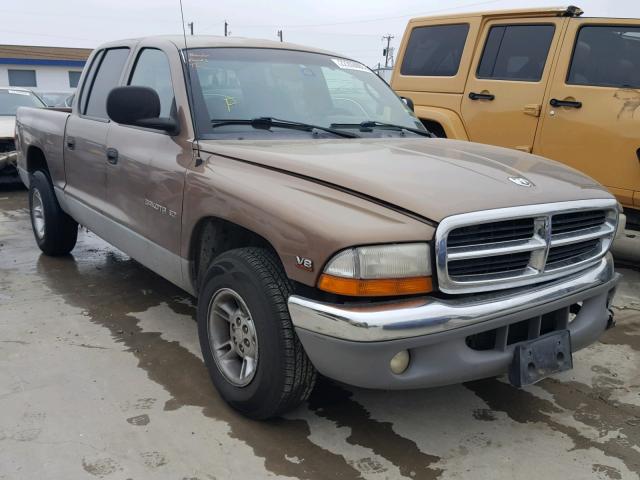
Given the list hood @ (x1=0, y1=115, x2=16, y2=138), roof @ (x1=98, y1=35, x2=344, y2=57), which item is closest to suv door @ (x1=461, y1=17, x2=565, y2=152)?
roof @ (x1=98, y1=35, x2=344, y2=57)

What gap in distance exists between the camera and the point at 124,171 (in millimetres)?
3803

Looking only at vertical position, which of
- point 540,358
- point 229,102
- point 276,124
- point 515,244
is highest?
point 229,102

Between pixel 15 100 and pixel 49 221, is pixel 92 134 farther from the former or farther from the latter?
pixel 15 100

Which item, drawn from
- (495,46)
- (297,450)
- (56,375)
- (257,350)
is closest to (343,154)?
(257,350)

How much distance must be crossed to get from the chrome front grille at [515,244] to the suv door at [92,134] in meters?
2.66

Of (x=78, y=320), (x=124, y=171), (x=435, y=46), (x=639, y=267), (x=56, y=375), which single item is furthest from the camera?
(x=435, y=46)

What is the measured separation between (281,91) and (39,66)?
43.9 meters

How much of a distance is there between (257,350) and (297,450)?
1.60ft

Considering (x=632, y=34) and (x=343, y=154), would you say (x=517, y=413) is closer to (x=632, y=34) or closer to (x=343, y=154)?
(x=343, y=154)

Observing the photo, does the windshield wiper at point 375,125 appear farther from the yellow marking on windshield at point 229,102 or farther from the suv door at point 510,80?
the suv door at point 510,80

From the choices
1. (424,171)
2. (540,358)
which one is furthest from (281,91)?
(540,358)

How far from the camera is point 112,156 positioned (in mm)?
3961

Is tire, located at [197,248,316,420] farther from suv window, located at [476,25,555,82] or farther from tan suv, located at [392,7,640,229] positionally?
suv window, located at [476,25,555,82]

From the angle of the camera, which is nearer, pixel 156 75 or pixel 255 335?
pixel 255 335
